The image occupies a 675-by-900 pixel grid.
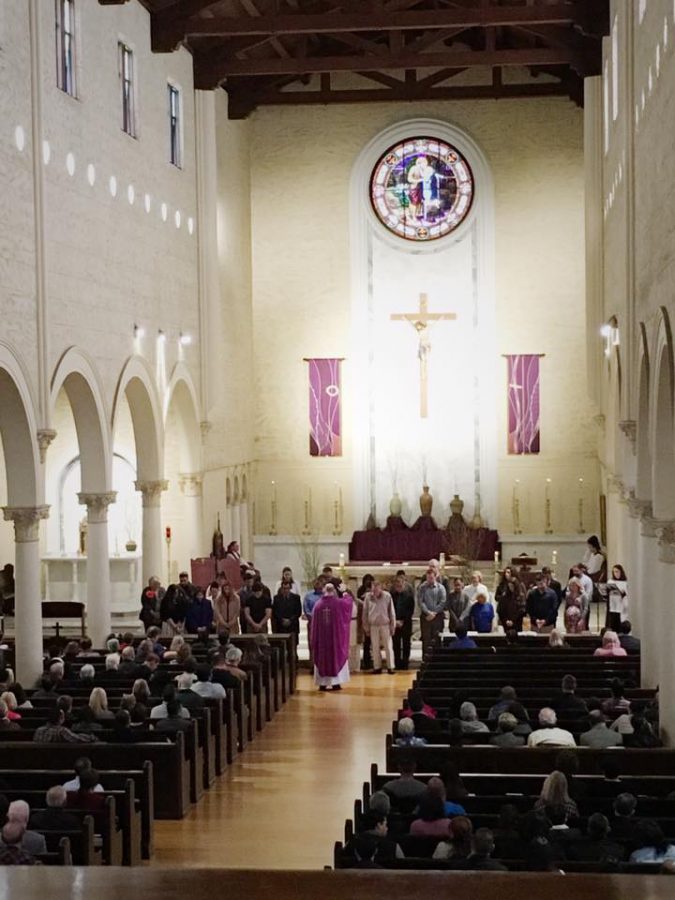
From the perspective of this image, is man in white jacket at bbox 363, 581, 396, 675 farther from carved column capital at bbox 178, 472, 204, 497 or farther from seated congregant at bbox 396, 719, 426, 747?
seated congregant at bbox 396, 719, 426, 747

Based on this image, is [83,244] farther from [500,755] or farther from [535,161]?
[535,161]

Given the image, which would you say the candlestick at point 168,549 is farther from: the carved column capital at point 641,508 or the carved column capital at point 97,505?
the carved column capital at point 641,508

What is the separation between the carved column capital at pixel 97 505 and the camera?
20703 mm

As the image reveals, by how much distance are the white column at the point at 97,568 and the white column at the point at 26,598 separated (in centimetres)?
270

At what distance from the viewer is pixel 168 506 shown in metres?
26.6

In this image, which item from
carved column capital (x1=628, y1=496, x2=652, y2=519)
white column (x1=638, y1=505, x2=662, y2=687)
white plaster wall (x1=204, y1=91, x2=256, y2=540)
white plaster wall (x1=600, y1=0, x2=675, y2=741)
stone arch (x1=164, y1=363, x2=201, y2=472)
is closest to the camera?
white plaster wall (x1=600, y1=0, x2=675, y2=741)

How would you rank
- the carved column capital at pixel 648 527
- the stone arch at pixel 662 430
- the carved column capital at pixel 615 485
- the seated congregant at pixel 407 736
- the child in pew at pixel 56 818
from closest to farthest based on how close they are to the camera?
the child in pew at pixel 56 818
the seated congregant at pixel 407 736
the stone arch at pixel 662 430
the carved column capital at pixel 648 527
the carved column capital at pixel 615 485

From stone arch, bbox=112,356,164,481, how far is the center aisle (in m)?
5.73

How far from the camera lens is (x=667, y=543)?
15.0m

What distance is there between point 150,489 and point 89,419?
363 cm

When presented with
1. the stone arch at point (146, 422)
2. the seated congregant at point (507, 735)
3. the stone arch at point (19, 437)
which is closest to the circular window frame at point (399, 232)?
the stone arch at point (146, 422)

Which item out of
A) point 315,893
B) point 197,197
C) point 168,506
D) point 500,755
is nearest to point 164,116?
point 197,197

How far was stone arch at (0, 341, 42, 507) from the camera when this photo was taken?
16828 mm

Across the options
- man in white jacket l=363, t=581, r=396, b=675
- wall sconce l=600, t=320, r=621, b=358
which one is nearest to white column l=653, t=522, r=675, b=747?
man in white jacket l=363, t=581, r=396, b=675
